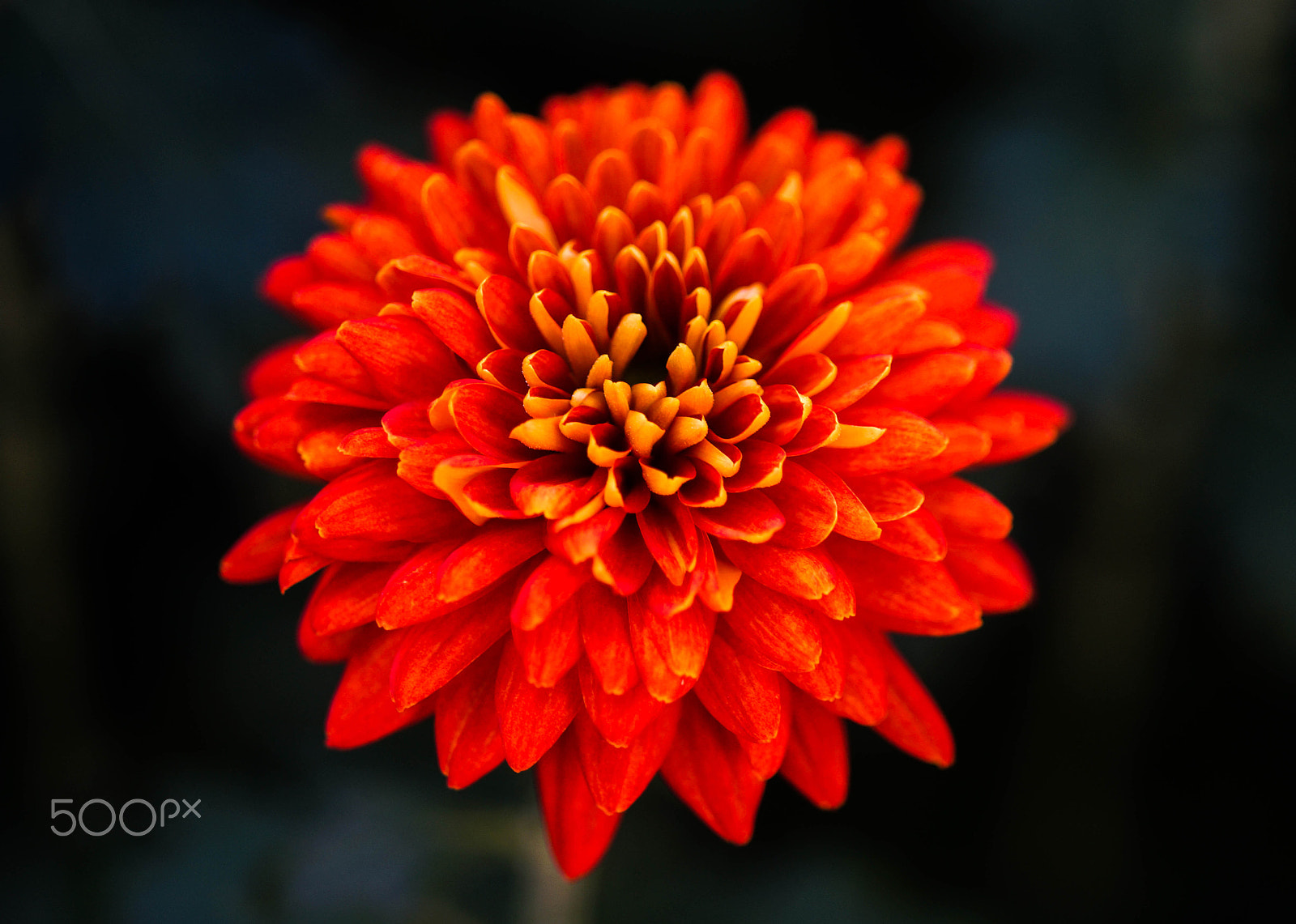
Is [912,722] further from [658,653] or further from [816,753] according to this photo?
[658,653]

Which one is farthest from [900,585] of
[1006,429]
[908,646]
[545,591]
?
[908,646]

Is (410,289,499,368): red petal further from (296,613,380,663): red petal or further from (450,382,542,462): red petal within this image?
(296,613,380,663): red petal

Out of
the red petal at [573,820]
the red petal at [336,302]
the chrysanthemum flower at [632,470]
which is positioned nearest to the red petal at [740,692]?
the chrysanthemum flower at [632,470]

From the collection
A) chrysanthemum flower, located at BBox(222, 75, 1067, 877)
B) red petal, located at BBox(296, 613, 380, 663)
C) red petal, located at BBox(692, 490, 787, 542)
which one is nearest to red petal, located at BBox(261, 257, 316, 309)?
Answer: chrysanthemum flower, located at BBox(222, 75, 1067, 877)

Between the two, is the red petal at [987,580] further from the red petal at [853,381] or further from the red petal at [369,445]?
the red petal at [369,445]

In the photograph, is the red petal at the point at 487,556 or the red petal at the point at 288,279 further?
the red petal at the point at 288,279

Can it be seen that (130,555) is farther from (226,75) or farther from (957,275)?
(957,275)

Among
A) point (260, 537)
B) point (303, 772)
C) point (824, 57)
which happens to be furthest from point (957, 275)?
point (303, 772)
